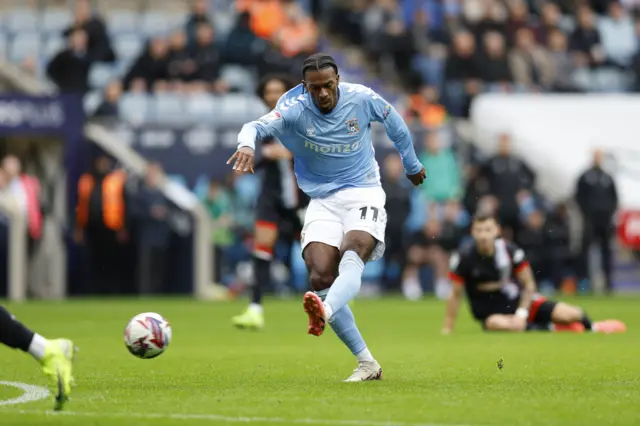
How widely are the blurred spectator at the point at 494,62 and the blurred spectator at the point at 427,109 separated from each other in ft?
3.57

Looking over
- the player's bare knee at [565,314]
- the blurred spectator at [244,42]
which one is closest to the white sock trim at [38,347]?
the player's bare knee at [565,314]

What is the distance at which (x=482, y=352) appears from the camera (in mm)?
11750

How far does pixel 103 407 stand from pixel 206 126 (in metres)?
16.1

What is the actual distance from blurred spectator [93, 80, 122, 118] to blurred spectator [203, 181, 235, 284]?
1965mm

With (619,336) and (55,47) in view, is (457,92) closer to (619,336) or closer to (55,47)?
(55,47)

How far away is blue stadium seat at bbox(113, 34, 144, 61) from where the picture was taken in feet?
82.1

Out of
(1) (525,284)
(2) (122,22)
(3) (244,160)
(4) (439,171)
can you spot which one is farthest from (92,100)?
(3) (244,160)

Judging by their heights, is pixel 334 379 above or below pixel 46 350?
below

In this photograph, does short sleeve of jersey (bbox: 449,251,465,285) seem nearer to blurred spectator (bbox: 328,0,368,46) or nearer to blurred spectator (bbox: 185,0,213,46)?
blurred spectator (bbox: 185,0,213,46)

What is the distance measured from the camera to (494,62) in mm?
Answer: 26281

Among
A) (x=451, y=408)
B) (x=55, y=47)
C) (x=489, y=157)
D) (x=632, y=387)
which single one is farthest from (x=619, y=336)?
(x=55, y=47)

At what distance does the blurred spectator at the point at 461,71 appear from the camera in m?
25.7

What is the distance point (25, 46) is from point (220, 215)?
4.92 meters

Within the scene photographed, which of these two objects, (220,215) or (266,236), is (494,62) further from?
(266,236)
